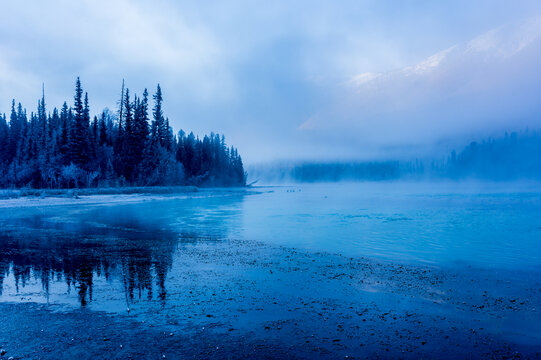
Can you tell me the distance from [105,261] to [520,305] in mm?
14504

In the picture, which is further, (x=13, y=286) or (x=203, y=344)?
(x=13, y=286)

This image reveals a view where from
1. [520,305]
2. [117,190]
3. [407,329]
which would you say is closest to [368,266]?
[520,305]

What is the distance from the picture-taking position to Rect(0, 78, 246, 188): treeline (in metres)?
74.4

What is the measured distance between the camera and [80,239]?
20.0 m

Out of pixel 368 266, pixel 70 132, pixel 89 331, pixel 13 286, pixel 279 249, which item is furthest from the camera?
pixel 70 132

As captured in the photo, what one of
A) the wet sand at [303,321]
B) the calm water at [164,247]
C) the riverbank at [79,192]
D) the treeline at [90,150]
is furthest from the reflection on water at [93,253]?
the treeline at [90,150]

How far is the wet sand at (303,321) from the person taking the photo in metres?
6.88

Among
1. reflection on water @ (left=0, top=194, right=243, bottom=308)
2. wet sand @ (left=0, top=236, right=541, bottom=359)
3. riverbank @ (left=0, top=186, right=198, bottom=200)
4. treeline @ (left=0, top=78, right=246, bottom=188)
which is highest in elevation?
treeline @ (left=0, top=78, right=246, bottom=188)

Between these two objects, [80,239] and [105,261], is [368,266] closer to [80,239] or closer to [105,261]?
[105,261]

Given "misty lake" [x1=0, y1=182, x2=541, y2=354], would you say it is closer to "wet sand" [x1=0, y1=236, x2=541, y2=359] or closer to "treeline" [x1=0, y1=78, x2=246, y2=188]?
"wet sand" [x1=0, y1=236, x2=541, y2=359]

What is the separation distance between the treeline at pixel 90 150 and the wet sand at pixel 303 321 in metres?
70.7

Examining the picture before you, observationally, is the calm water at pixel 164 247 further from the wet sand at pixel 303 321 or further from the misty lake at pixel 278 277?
the wet sand at pixel 303 321

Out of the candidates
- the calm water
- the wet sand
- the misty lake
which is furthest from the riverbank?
the wet sand

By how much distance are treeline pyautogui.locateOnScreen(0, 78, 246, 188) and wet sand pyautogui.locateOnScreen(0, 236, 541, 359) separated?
70739 mm
